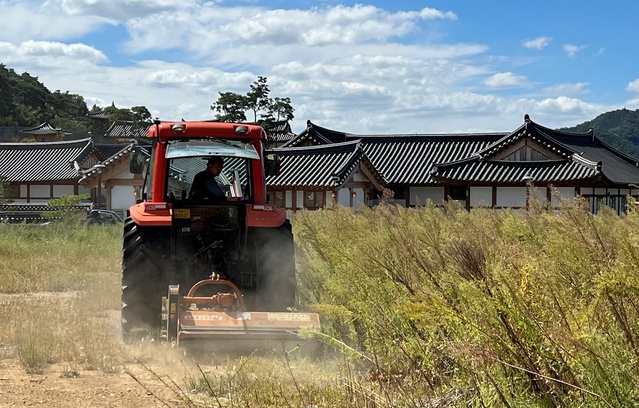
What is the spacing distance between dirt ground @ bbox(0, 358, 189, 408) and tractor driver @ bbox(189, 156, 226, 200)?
1.89m

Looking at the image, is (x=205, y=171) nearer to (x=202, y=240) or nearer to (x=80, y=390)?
(x=202, y=240)

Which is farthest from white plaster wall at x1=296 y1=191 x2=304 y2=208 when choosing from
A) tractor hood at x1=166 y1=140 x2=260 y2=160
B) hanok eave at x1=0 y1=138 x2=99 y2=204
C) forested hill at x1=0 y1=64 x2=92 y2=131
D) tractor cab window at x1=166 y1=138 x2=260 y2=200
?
forested hill at x1=0 y1=64 x2=92 y2=131

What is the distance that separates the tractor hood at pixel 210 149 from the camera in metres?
6.79

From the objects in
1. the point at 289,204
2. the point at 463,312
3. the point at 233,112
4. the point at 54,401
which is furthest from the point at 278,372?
the point at 233,112

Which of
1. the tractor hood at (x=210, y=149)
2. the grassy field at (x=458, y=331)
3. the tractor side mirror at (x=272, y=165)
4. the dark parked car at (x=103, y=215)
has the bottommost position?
the dark parked car at (x=103, y=215)

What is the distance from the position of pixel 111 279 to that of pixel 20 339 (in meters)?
5.50

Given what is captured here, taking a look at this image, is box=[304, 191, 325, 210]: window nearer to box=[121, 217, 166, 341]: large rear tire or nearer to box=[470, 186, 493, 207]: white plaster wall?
box=[470, 186, 493, 207]: white plaster wall

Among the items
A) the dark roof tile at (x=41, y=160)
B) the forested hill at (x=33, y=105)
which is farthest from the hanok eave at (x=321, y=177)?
the forested hill at (x=33, y=105)

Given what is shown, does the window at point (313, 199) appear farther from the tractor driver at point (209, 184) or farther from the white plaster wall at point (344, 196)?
the tractor driver at point (209, 184)

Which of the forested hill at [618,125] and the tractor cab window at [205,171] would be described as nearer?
the tractor cab window at [205,171]

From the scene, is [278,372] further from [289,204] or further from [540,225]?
[289,204]

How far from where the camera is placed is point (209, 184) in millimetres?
7328

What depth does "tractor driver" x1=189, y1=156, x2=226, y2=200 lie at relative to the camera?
23.9ft

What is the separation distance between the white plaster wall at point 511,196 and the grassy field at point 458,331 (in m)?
24.9
